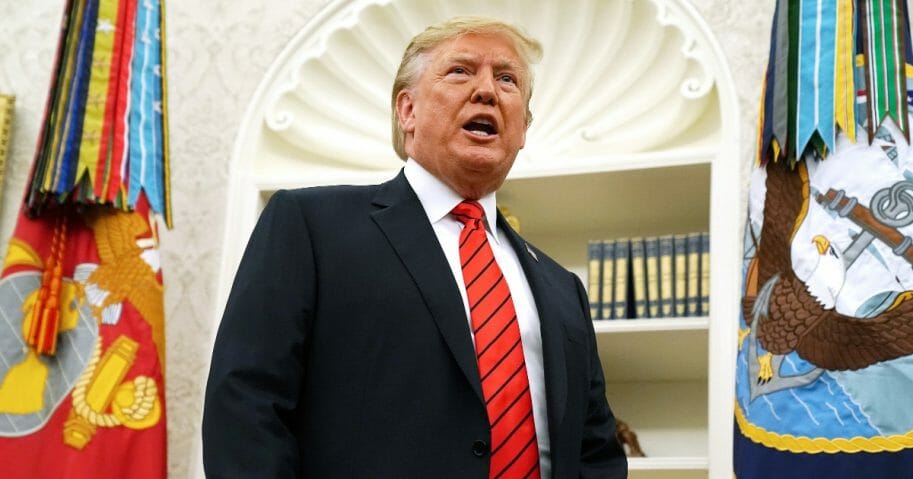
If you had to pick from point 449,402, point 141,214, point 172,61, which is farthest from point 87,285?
point 449,402

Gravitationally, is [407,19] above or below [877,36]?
above

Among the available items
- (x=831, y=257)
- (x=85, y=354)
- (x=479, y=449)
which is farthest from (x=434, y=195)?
(x=85, y=354)

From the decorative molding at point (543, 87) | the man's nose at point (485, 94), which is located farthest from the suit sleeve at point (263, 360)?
the decorative molding at point (543, 87)

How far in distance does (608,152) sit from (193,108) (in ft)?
3.91

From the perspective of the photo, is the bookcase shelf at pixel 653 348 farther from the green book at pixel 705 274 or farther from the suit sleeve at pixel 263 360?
the suit sleeve at pixel 263 360

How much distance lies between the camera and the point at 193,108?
336 cm

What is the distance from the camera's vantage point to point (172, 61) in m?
3.43

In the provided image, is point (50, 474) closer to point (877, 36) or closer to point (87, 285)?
point (87, 285)

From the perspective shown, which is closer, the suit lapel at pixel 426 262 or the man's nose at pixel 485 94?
the suit lapel at pixel 426 262

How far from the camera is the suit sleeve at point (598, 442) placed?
1536mm

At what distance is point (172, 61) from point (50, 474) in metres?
1.36

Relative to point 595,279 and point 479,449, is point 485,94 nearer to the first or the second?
point 479,449

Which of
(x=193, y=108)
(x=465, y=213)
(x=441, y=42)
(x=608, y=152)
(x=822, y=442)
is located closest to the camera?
(x=465, y=213)

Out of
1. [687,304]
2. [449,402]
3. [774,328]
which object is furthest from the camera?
[687,304]
